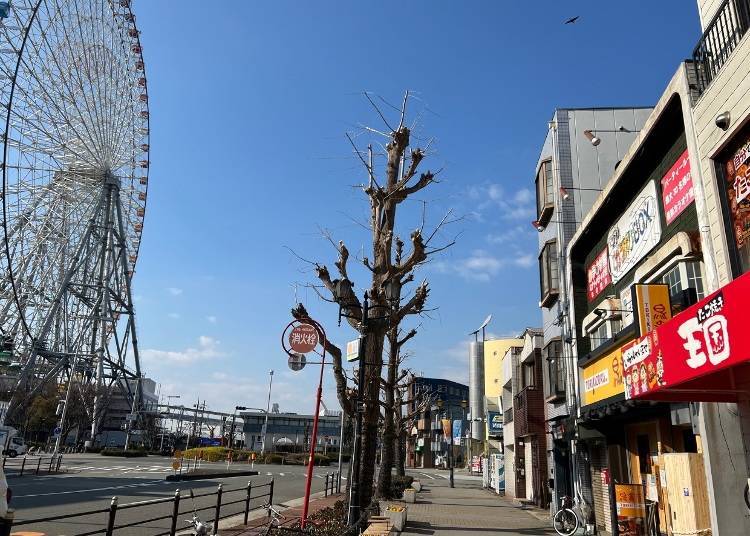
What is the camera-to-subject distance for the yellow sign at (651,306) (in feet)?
31.8

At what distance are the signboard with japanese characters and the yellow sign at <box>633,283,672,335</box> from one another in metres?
1.87

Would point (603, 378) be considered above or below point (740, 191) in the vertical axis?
below

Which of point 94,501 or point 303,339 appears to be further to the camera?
point 94,501

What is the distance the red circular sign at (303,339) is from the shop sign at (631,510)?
7.18m

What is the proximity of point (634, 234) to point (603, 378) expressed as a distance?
3547mm

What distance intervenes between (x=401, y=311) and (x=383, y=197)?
283 centimetres

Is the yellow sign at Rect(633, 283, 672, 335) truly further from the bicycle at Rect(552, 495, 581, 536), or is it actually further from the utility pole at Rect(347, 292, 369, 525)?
the bicycle at Rect(552, 495, 581, 536)

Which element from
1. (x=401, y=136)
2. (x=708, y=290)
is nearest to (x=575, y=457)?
(x=708, y=290)

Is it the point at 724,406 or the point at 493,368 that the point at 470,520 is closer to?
the point at 724,406

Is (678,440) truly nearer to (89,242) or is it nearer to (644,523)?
(644,523)

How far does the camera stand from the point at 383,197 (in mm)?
13547

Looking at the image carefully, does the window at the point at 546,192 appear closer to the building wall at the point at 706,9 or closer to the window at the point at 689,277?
the building wall at the point at 706,9

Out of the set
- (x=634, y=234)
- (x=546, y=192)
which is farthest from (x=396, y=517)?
(x=546, y=192)

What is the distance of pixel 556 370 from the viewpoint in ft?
62.2
